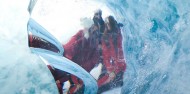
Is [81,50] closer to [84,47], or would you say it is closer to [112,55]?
[84,47]

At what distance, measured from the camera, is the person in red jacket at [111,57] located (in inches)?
66.6

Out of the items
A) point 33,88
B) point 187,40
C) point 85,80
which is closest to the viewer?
point 33,88

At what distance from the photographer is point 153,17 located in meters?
1.78

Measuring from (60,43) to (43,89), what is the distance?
271 mm

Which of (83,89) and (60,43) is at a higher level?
(60,43)

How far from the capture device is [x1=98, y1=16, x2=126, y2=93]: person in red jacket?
1.69 m

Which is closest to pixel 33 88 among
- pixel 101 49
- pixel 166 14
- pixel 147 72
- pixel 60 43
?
pixel 60 43

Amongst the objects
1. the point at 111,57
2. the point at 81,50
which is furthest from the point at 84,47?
the point at 111,57

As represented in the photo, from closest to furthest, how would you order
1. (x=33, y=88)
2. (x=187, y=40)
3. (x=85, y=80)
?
1. (x=33, y=88)
2. (x=85, y=80)
3. (x=187, y=40)

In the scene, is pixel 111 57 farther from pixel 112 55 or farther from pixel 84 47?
pixel 84 47

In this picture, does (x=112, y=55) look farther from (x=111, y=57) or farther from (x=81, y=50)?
(x=81, y=50)

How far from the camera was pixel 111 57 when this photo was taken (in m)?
1.73

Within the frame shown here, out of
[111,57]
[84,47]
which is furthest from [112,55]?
[84,47]

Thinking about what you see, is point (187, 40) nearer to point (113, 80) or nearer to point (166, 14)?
point (166, 14)
